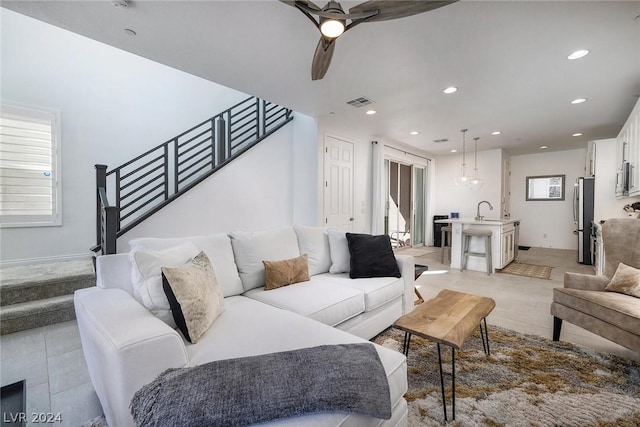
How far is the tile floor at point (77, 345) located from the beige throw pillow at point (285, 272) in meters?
1.24

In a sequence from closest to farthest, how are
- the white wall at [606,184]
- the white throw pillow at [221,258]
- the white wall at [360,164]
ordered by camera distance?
the white throw pillow at [221,258] < the white wall at [606,184] < the white wall at [360,164]

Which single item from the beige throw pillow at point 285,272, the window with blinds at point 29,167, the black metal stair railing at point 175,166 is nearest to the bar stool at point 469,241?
the beige throw pillow at point 285,272

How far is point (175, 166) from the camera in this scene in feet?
12.7

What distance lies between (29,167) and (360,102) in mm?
4386

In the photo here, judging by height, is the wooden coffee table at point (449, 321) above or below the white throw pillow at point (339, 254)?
below

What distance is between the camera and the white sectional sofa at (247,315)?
3.52ft

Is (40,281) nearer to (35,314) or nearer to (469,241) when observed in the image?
(35,314)

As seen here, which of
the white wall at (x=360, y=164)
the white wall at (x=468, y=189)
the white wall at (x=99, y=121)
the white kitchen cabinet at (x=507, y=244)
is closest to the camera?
the white wall at (x=99, y=121)

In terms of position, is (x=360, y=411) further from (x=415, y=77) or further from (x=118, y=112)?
(x=118, y=112)

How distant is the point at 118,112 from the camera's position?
4062 mm

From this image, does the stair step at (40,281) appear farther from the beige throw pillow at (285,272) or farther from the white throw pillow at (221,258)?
the beige throw pillow at (285,272)

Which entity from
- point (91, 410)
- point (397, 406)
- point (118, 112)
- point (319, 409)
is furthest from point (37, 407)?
point (118, 112)

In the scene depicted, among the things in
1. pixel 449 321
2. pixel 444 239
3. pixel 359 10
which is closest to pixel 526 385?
pixel 449 321

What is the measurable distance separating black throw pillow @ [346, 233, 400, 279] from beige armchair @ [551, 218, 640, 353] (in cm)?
135
